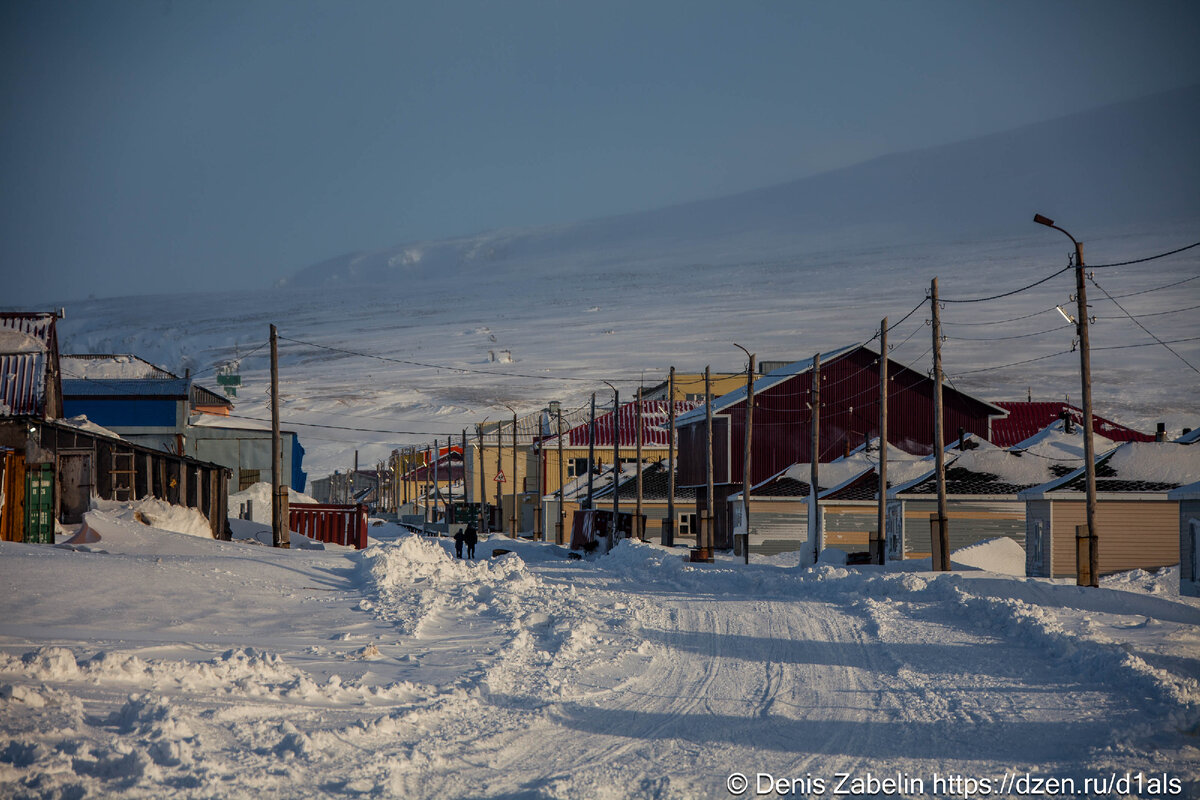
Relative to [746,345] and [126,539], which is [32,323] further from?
[746,345]

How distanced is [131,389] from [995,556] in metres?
41.8

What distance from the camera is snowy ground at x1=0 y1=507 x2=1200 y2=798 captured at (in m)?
7.74

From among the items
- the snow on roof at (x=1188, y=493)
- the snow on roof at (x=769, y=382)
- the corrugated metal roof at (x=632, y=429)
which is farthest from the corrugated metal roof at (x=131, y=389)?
the snow on roof at (x=1188, y=493)

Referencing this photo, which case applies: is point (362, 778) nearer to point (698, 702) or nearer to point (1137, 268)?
point (698, 702)

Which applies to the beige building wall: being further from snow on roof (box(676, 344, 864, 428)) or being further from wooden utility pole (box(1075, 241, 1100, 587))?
snow on roof (box(676, 344, 864, 428))

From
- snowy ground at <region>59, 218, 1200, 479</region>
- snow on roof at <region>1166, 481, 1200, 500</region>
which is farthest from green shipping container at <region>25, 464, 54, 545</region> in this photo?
snowy ground at <region>59, 218, 1200, 479</region>

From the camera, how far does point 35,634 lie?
41.0ft

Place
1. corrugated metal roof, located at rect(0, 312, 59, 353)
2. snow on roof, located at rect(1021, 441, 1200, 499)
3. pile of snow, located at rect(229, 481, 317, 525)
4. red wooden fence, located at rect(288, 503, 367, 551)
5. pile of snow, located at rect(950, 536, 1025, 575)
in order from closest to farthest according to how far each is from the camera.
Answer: snow on roof, located at rect(1021, 441, 1200, 499) < pile of snow, located at rect(950, 536, 1025, 575) < corrugated metal roof, located at rect(0, 312, 59, 353) < red wooden fence, located at rect(288, 503, 367, 551) < pile of snow, located at rect(229, 481, 317, 525)

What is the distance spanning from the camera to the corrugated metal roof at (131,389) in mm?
55531

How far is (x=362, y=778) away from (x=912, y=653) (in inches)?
347

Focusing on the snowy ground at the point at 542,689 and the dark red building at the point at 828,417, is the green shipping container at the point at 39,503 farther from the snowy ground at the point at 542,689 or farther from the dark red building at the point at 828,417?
the dark red building at the point at 828,417

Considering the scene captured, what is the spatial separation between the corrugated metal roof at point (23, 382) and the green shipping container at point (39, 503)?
851 centimetres

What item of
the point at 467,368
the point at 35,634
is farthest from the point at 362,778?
the point at 467,368

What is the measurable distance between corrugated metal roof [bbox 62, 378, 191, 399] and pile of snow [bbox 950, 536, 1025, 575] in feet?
126
